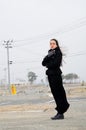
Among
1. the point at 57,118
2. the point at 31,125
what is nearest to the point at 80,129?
the point at 31,125

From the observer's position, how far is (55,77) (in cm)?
1088

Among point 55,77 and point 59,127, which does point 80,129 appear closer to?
point 59,127

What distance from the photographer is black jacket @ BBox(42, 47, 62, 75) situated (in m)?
10.8

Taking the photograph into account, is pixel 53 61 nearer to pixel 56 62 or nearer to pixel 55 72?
pixel 56 62

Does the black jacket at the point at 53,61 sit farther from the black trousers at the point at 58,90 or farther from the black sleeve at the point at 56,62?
the black trousers at the point at 58,90

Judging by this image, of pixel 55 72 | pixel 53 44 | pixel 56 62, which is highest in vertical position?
pixel 53 44

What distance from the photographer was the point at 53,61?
10.8m

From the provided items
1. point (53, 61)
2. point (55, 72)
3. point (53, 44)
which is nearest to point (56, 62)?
point (53, 61)

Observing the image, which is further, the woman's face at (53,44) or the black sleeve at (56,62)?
the woman's face at (53,44)

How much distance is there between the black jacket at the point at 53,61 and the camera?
1079 centimetres

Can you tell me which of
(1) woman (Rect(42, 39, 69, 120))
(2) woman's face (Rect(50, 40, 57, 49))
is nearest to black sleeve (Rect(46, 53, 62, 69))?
(1) woman (Rect(42, 39, 69, 120))

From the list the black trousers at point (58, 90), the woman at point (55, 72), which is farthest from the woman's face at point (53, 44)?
the black trousers at point (58, 90)

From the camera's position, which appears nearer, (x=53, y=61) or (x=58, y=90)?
(x=53, y=61)

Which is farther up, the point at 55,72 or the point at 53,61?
the point at 53,61
